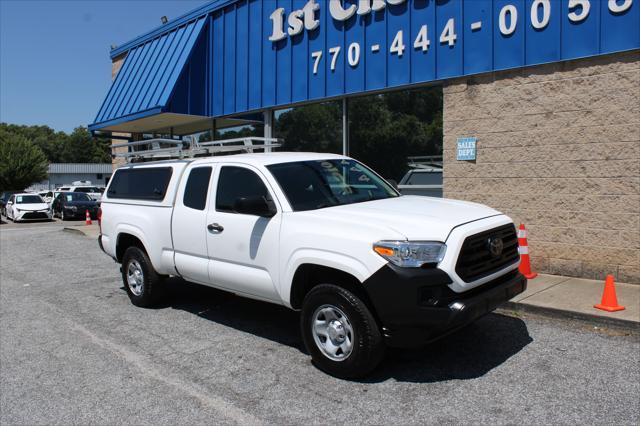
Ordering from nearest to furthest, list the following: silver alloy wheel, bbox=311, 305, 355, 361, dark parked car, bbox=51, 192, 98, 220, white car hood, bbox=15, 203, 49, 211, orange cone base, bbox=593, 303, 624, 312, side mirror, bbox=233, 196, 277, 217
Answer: silver alloy wheel, bbox=311, 305, 355, 361
side mirror, bbox=233, 196, 277, 217
orange cone base, bbox=593, 303, 624, 312
dark parked car, bbox=51, 192, 98, 220
white car hood, bbox=15, 203, 49, 211

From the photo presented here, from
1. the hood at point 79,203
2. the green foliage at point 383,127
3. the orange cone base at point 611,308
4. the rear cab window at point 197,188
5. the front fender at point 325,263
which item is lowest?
the orange cone base at point 611,308

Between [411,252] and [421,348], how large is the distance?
1.47 m

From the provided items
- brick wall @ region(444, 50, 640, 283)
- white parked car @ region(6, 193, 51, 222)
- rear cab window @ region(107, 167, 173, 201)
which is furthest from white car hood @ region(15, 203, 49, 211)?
brick wall @ region(444, 50, 640, 283)

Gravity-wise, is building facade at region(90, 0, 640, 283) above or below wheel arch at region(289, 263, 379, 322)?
above

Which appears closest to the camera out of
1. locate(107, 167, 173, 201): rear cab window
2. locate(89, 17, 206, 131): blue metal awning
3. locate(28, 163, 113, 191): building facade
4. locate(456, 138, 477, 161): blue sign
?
locate(107, 167, 173, 201): rear cab window

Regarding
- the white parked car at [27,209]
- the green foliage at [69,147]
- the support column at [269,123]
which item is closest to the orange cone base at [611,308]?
the support column at [269,123]

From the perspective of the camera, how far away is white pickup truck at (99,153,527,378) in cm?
407

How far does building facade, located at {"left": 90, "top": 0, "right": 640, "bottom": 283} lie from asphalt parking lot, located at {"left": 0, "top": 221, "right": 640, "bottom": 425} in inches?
97.6

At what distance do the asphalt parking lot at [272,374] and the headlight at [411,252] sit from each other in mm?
1016

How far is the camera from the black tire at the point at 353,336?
4.18 metres

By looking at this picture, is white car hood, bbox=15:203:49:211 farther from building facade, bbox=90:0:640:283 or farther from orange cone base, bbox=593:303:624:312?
orange cone base, bbox=593:303:624:312

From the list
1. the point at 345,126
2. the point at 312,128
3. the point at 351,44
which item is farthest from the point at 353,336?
the point at 312,128

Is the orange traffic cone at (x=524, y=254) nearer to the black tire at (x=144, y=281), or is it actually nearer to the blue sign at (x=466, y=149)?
the blue sign at (x=466, y=149)

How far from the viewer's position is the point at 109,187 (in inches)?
303
